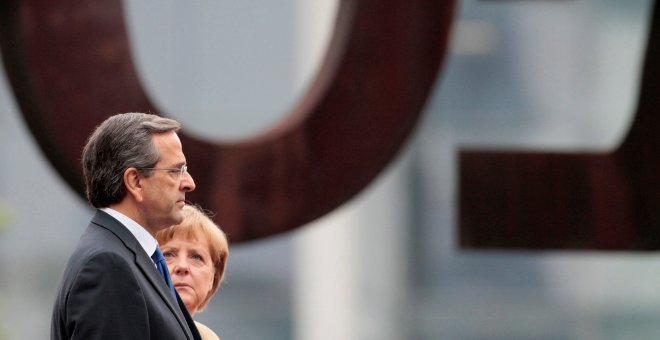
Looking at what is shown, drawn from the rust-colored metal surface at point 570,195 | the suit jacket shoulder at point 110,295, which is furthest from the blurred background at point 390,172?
the suit jacket shoulder at point 110,295

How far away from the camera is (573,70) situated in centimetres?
1120

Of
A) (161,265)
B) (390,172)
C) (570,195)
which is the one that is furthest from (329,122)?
(390,172)

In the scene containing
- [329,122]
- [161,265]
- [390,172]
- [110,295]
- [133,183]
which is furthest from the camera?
[390,172]

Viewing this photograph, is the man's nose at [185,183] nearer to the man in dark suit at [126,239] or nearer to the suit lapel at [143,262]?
the man in dark suit at [126,239]

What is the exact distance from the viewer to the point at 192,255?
108 inches

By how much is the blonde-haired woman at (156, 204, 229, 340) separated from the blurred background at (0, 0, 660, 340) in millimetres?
7533

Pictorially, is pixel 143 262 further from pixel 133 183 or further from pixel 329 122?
pixel 329 122

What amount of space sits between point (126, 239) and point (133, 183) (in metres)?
0.08

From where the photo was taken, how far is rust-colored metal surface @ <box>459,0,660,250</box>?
3930 millimetres

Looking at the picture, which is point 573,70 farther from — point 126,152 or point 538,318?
point 126,152

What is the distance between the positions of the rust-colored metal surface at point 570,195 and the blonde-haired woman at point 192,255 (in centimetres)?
129

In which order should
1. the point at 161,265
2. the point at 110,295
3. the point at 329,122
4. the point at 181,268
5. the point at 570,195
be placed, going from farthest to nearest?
the point at 570,195 → the point at 329,122 → the point at 181,268 → the point at 161,265 → the point at 110,295

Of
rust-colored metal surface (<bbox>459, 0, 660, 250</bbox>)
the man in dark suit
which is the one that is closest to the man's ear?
the man in dark suit

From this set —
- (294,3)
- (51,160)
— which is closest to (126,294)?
(51,160)
